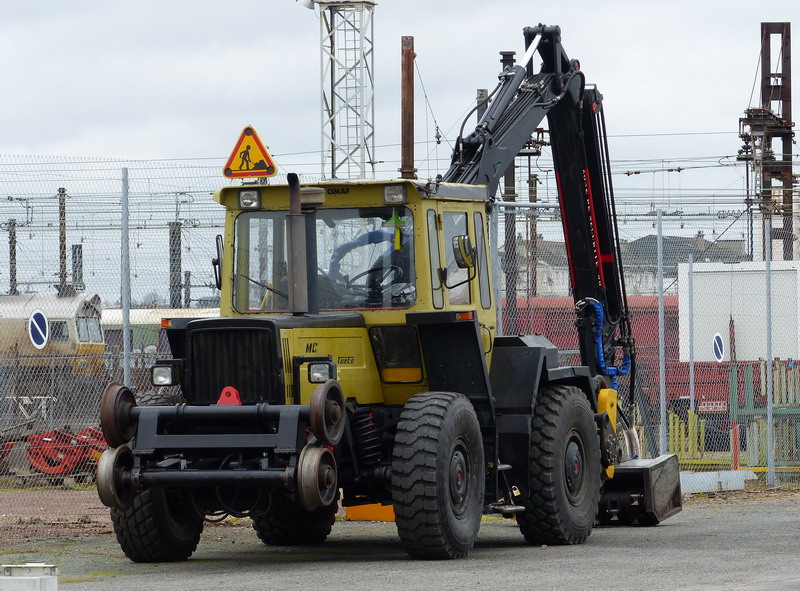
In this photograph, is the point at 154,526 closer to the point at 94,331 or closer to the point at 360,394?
the point at 360,394

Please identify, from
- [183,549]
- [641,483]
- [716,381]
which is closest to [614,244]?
[641,483]

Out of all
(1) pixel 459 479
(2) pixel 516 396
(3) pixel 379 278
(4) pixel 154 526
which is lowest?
(4) pixel 154 526

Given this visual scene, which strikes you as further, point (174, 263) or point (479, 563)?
point (174, 263)

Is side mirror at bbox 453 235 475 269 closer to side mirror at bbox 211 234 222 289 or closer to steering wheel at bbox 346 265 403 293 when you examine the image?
steering wheel at bbox 346 265 403 293

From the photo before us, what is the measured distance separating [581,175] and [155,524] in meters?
5.61

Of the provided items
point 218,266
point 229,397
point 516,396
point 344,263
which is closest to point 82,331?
point 218,266

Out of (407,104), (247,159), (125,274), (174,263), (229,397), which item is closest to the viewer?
(229,397)

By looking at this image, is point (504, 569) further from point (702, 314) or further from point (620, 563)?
point (702, 314)

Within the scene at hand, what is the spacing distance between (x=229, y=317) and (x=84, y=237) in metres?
4.43

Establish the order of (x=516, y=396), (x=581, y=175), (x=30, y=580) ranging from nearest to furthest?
(x=30, y=580) → (x=516, y=396) → (x=581, y=175)

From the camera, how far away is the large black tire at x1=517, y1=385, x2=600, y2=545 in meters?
10.9

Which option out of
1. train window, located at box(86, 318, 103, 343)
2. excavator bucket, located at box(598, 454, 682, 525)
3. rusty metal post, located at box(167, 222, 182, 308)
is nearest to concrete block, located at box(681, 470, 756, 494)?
excavator bucket, located at box(598, 454, 682, 525)

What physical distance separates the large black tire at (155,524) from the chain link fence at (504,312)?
→ 2.29 meters

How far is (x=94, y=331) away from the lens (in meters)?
40.1
